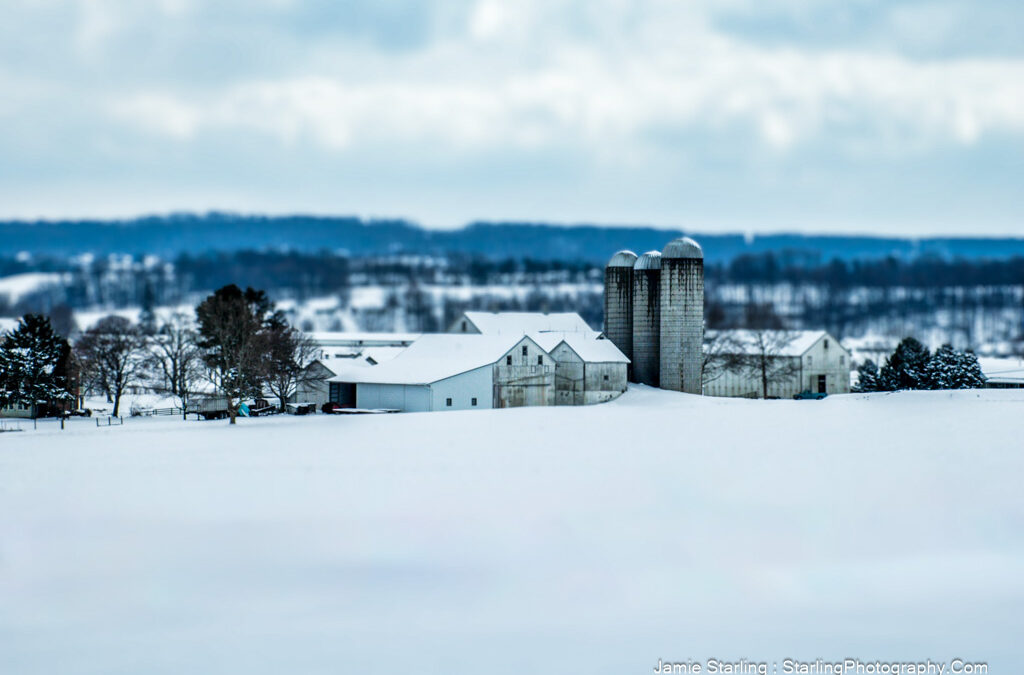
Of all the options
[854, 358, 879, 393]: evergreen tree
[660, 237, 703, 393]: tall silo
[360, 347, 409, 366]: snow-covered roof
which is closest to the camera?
[660, 237, 703, 393]: tall silo

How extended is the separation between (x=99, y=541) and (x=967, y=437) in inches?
954

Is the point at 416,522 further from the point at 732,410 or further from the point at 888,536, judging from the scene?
the point at 732,410

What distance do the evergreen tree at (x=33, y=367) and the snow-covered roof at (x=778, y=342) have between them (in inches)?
1271

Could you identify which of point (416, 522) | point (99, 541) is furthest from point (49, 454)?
point (416, 522)

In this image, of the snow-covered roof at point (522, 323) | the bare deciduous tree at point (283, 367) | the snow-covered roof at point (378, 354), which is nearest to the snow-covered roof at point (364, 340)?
the snow-covered roof at point (378, 354)

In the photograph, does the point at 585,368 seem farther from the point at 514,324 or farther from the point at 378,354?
the point at 378,354

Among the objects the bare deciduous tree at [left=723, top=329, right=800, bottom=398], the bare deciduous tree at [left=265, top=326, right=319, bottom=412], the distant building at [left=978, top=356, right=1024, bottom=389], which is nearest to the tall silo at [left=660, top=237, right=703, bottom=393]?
the bare deciduous tree at [left=723, top=329, right=800, bottom=398]

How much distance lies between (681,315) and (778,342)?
1342cm

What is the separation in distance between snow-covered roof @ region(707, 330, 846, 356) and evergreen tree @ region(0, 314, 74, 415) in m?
32.3

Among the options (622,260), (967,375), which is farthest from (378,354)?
(967,375)

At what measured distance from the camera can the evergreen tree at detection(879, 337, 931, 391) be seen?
50.8m

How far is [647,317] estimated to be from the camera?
5175 centimetres

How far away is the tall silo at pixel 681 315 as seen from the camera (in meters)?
49.9

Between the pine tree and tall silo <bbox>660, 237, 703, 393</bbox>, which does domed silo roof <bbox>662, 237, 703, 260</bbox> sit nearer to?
tall silo <bbox>660, 237, 703, 393</bbox>
